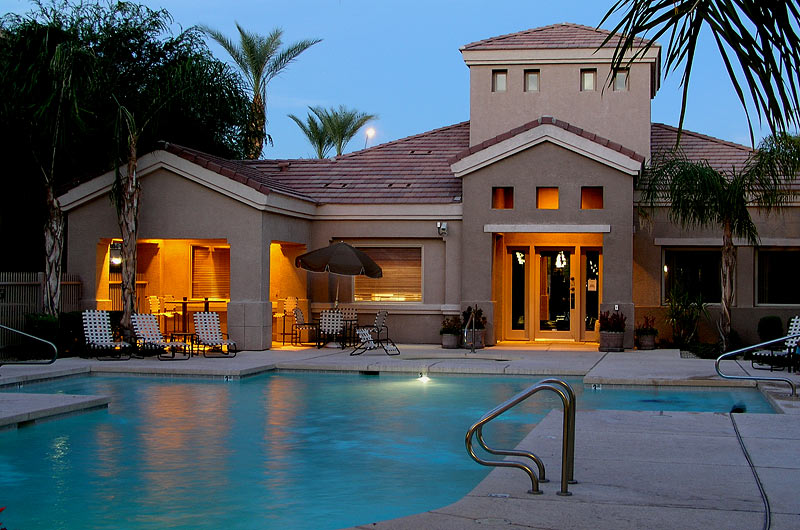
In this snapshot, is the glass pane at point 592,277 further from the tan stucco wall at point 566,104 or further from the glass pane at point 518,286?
the tan stucco wall at point 566,104

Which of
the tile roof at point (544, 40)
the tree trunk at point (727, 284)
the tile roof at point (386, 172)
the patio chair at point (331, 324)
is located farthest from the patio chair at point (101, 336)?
the tree trunk at point (727, 284)

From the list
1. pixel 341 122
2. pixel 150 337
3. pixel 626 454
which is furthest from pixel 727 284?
pixel 341 122

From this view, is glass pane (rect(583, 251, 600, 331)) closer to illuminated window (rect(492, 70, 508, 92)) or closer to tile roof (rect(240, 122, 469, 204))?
tile roof (rect(240, 122, 469, 204))

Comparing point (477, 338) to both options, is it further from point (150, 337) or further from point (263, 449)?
point (263, 449)

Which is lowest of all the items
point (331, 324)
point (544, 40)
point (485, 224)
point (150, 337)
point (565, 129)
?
point (150, 337)

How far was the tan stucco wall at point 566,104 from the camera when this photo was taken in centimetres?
2531

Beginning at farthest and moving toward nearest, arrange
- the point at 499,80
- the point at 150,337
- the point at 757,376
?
1. the point at 499,80
2. the point at 150,337
3. the point at 757,376

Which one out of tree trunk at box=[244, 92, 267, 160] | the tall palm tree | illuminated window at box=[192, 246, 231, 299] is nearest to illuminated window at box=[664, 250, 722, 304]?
illuminated window at box=[192, 246, 231, 299]

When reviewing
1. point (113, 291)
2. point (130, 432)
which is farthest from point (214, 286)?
point (130, 432)

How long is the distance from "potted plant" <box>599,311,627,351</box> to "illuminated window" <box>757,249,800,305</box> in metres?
4.19

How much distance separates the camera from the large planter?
22.4m

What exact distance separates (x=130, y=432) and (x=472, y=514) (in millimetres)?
6736

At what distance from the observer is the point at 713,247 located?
932 inches

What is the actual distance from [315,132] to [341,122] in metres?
1.44
